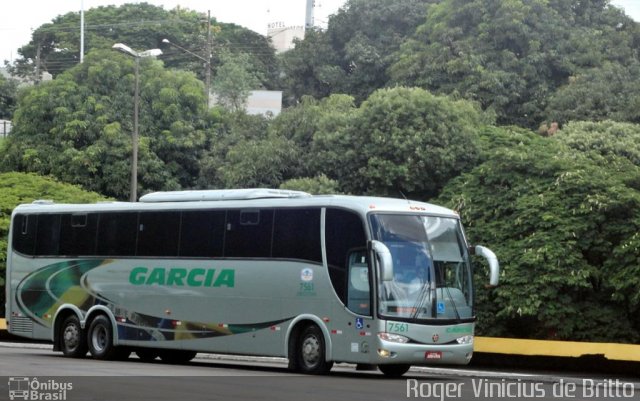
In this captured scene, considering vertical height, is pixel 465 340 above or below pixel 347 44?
below

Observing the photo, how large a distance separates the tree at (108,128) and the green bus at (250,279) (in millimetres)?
29569

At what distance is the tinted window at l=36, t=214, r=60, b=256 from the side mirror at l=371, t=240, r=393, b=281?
9.21 metres

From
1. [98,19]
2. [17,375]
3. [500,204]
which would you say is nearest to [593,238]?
[500,204]

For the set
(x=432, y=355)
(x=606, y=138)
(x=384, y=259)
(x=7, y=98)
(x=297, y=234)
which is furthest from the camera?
(x=7, y=98)

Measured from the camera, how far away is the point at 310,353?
69.1ft

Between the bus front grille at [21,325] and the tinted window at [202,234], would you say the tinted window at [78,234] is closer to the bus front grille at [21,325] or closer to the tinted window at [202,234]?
the bus front grille at [21,325]

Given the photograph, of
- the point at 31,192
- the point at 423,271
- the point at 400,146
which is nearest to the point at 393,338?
the point at 423,271

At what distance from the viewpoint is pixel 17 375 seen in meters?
17.7

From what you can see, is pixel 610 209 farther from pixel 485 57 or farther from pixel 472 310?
pixel 485 57

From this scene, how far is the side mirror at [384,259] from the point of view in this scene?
19156 millimetres

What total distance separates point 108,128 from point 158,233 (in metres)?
33.8

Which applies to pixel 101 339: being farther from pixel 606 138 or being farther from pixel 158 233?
pixel 606 138

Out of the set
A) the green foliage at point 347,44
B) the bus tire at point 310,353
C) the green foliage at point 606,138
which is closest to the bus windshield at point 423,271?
the bus tire at point 310,353

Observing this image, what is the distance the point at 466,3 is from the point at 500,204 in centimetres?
2854
